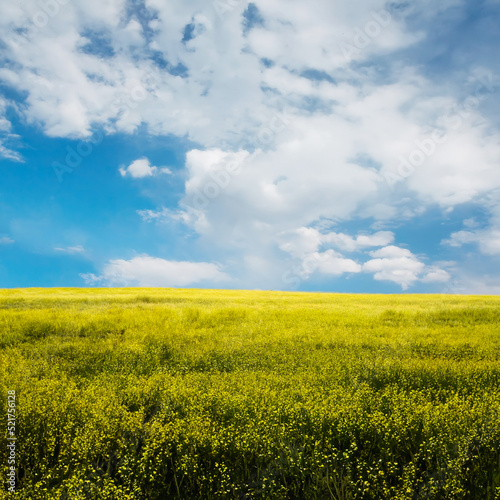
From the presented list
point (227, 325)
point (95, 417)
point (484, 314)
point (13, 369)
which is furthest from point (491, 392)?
point (484, 314)

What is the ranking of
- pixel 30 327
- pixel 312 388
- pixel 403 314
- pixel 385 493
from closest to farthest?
pixel 385 493
pixel 312 388
pixel 30 327
pixel 403 314

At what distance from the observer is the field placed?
3.84m

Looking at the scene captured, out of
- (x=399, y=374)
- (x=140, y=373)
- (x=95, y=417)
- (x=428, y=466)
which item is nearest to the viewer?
(x=428, y=466)

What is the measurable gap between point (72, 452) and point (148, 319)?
31.4ft

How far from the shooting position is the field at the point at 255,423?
3.84m

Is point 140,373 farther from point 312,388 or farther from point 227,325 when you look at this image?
point 227,325

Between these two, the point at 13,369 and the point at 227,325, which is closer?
the point at 13,369

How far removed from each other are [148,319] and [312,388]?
9562 millimetres

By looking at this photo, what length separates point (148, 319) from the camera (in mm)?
13773

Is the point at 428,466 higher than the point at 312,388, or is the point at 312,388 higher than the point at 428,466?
the point at 312,388

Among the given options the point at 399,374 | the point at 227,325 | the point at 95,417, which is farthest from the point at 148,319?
the point at 399,374

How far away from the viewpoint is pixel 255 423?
474 centimetres

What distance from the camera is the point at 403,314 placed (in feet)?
56.1

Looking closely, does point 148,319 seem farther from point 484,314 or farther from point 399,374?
point 484,314
